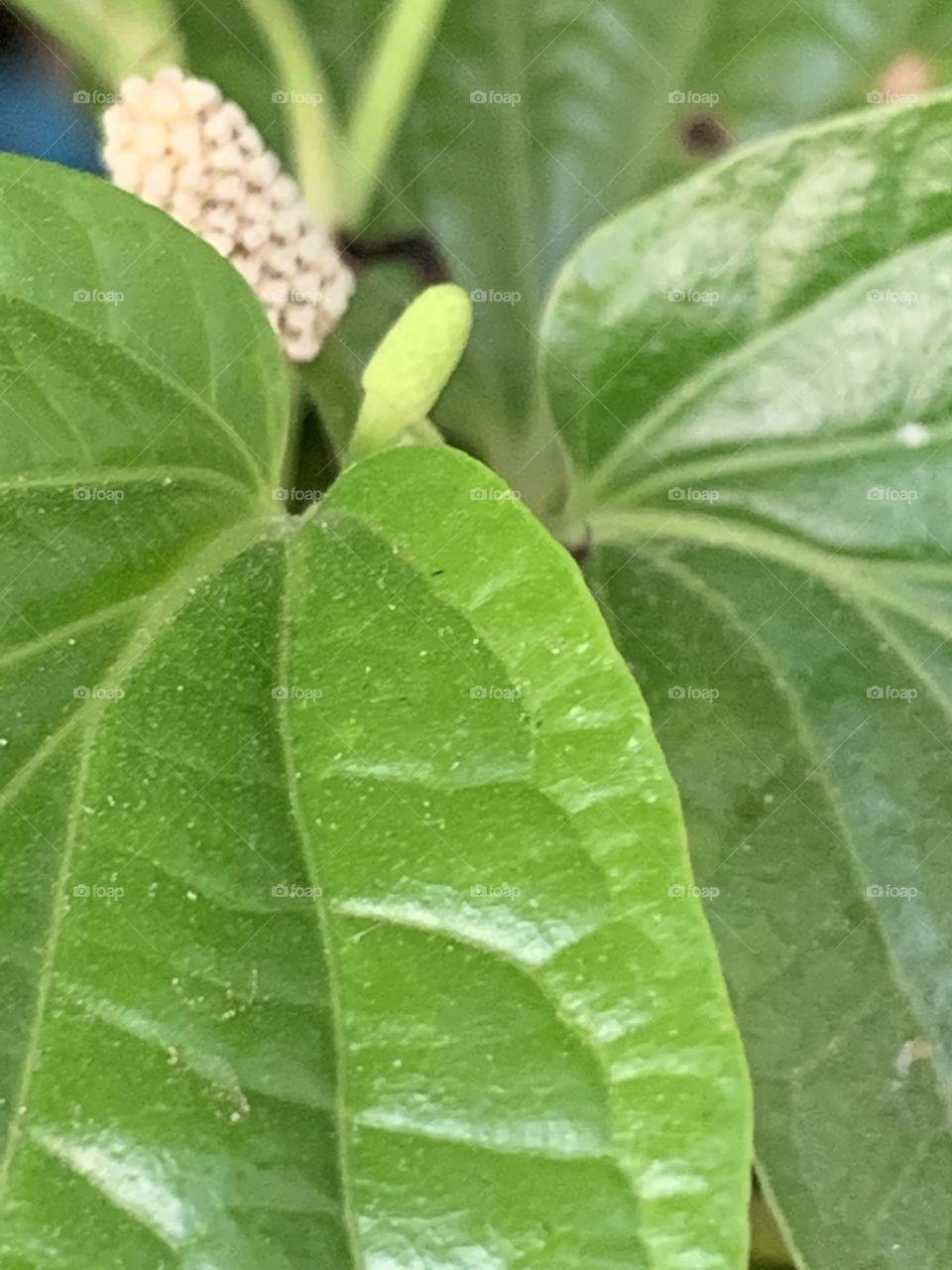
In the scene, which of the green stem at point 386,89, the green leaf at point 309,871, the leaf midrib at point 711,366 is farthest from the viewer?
the green stem at point 386,89

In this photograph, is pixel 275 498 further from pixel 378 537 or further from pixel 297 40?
pixel 297 40

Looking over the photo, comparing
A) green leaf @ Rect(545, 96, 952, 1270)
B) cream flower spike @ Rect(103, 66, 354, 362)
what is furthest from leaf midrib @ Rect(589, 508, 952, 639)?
cream flower spike @ Rect(103, 66, 354, 362)

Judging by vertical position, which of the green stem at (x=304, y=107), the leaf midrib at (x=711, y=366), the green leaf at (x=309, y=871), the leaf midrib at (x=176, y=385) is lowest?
the green leaf at (x=309, y=871)

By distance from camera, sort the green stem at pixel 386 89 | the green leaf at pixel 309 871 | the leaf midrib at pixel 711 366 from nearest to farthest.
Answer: the green leaf at pixel 309 871 < the leaf midrib at pixel 711 366 < the green stem at pixel 386 89

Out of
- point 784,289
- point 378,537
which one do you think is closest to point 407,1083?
point 378,537

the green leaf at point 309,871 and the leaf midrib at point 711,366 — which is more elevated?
the leaf midrib at point 711,366

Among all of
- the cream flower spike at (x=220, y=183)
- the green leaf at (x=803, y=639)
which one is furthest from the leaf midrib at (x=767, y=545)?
the cream flower spike at (x=220, y=183)

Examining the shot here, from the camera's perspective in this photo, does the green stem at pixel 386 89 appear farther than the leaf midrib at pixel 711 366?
Yes

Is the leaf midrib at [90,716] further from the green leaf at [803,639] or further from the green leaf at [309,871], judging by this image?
the green leaf at [803,639]

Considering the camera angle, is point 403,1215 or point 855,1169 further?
point 855,1169
